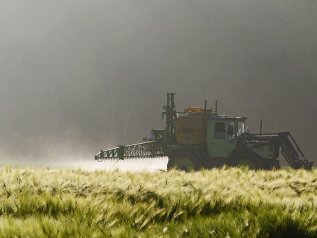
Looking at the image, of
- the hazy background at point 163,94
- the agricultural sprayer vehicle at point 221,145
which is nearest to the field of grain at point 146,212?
the agricultural sprayer vehicle at point 221,145

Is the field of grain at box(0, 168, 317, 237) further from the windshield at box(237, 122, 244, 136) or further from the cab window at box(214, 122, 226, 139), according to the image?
the windshield at box(237, 122, 244, 136)

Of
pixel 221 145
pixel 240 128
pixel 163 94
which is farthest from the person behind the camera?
pixel 163 94

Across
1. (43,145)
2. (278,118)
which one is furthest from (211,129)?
(43,145)

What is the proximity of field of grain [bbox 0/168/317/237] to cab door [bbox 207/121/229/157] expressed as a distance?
21522 millimetres

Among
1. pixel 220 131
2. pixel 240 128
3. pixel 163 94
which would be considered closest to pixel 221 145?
pixel 220 131

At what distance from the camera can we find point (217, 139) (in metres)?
28.2

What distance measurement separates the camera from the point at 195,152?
27.8 m

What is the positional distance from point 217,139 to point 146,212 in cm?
2385

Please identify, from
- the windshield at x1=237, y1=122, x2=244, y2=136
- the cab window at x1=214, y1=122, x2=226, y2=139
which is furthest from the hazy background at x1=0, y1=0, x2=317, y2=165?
the cab window at x1=214, y1=122, x2=226, y2=139

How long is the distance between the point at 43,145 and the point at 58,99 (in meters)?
25.8

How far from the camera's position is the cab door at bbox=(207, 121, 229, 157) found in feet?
92.2

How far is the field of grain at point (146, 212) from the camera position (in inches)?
149

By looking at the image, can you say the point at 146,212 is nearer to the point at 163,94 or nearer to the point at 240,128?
the point at 240,128

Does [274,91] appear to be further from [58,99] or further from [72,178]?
[72,178]
